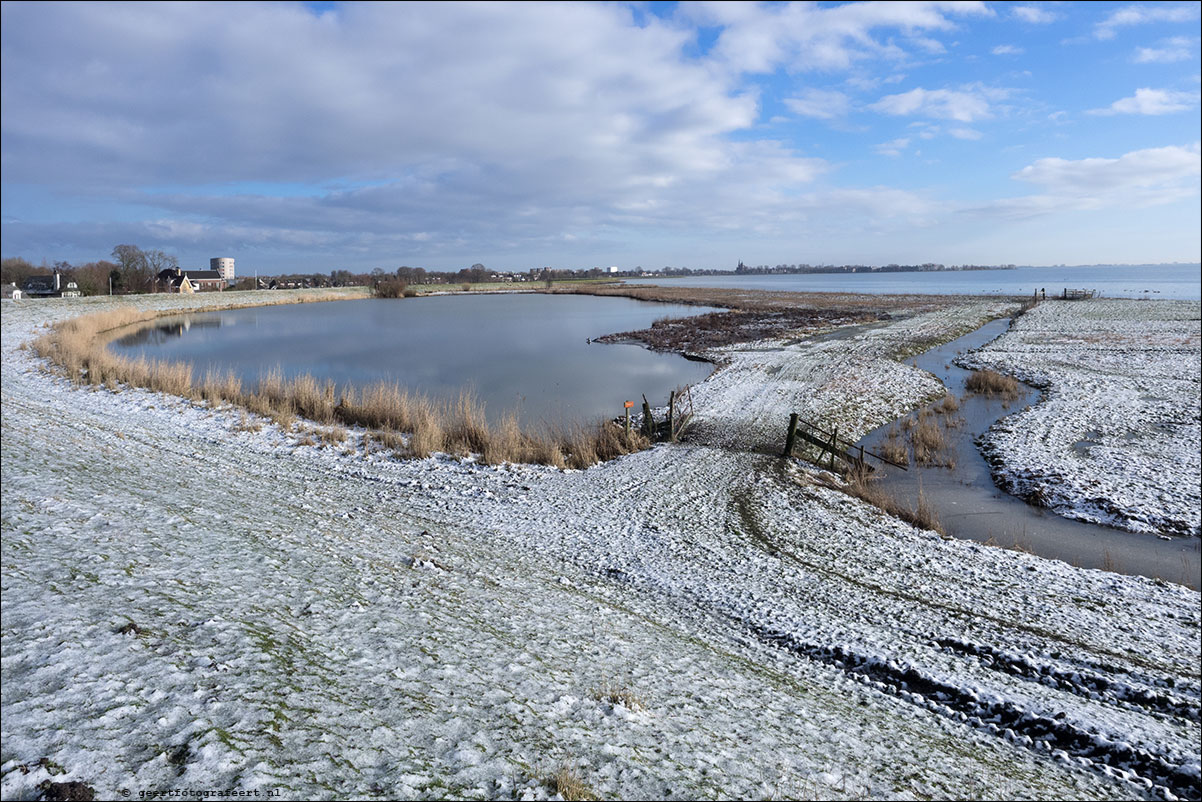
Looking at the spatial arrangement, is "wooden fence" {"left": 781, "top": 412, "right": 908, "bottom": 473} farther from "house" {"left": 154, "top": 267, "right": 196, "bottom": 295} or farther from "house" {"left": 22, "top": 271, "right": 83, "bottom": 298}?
"house" {"left": 154, "top": 267, "right": 196, "bottom": 295}

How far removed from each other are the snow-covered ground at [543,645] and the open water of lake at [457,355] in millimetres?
9907

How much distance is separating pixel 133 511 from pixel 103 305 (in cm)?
6544

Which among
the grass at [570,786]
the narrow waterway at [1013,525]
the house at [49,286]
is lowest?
the narrow waterway at [1013,525]

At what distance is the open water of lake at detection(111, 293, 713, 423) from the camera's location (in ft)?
79.9

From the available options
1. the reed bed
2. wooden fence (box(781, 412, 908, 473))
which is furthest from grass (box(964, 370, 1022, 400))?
the reed bed

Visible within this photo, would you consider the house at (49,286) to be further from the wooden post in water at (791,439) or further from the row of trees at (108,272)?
the wooden post in water at (791,439)

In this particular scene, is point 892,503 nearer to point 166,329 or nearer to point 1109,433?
point 1109,433

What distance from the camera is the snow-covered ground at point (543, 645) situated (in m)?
4.11

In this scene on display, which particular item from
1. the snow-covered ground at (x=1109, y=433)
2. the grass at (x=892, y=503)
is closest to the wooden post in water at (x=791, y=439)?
the grass at (x=892, y=503)

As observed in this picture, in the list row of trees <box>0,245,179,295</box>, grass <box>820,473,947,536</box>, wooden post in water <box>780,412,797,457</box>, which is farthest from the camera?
row of trees <box>0,245,179,295</box>

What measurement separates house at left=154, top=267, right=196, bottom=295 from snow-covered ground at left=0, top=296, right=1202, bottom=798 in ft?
342

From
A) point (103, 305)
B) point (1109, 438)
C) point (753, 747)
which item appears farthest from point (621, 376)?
point (103, 305)

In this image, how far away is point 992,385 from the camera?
25.5m

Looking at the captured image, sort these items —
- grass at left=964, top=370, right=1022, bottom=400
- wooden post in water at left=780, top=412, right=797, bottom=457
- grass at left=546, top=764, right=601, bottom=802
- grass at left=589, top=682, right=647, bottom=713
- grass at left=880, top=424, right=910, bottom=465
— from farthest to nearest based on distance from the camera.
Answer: grass at left=964, top=370, right=1022, bottom=400 → grass at left=880, top=424, right=910, bottom=465 → wooden post in water at left=780, top=412, right=797, bottom=457 → grass at left=589, top=682, right=647, bottom=713 → grass at left=546, top=764, right=601, bottom=802
